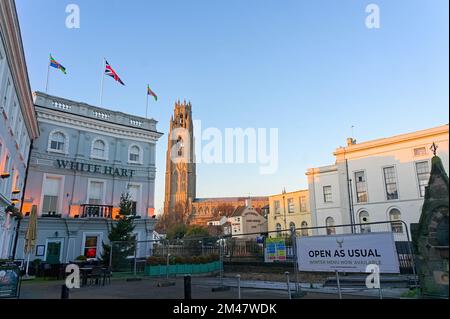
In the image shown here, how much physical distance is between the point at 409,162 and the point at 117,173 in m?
25.6

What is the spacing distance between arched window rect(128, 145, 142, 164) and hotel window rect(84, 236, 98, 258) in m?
7.06

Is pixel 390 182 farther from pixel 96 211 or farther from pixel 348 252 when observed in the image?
pixel 96 211

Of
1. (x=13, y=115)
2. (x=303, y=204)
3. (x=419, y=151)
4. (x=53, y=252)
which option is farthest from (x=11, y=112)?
(x=303, y=204)

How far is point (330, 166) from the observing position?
37125 millimetres

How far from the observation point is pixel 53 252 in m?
22.5

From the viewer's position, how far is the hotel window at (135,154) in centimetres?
2786

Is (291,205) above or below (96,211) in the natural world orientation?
above

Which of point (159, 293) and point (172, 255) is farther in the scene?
point (172, 255)

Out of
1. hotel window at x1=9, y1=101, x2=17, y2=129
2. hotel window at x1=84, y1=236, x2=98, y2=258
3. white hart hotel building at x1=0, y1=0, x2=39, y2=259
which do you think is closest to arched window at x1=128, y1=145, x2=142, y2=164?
hotel window at x1=84, y1=236, x2=98, y2=258

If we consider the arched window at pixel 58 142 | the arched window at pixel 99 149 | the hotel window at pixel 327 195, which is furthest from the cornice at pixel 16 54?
the hotel window at pixel 327 195

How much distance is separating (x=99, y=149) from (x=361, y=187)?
25674mm

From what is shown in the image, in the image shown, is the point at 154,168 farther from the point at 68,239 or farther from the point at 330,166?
the point at 330,166

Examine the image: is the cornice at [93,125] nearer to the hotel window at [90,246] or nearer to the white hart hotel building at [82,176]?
the white hart hotel building at [82,176]
